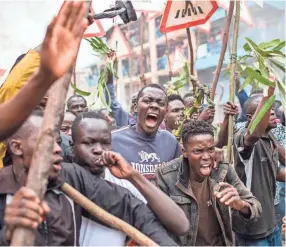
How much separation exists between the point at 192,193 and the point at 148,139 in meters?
0.77

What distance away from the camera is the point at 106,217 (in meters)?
1.76

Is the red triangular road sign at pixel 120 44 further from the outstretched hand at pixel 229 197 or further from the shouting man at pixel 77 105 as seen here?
the outstretched hand at pixel 229 197

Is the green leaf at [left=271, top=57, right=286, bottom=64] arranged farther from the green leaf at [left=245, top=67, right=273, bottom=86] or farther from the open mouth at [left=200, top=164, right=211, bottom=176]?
the open mouth at [left=200, top=164, right=211, bottom=176]

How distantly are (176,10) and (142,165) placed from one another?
1.28 m

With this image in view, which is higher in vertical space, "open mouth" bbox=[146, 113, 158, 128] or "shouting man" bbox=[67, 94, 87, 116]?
"shouting man" bbox=[67, 94, 87, 116]

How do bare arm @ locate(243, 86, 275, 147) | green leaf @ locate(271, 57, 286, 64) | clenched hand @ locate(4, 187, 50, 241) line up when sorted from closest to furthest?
clenched hand @ locate(4, 187, 50, 241), green leaf @ locate(271, 57, 286, 64), bare arm @ locate(243, 86, 275, 147)

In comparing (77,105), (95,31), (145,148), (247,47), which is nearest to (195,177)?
(145,148)

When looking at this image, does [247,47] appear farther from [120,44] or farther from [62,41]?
[120,44]

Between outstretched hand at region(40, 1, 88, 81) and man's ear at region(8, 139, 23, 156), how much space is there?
72 centimetres

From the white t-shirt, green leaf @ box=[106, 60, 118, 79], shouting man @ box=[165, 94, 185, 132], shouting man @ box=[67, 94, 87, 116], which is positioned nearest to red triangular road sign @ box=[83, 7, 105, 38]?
green leaf @ box=[106, 60, 118, 79]

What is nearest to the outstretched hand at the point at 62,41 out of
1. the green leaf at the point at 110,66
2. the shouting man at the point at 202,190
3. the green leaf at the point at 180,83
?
the shouting man at the point at 202,190

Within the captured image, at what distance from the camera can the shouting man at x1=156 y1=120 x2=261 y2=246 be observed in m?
2.62

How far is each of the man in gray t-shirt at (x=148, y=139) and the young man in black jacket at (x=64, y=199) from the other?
3.56ft

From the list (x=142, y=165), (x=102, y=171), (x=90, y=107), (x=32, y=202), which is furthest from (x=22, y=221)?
(x=90, y=107)
